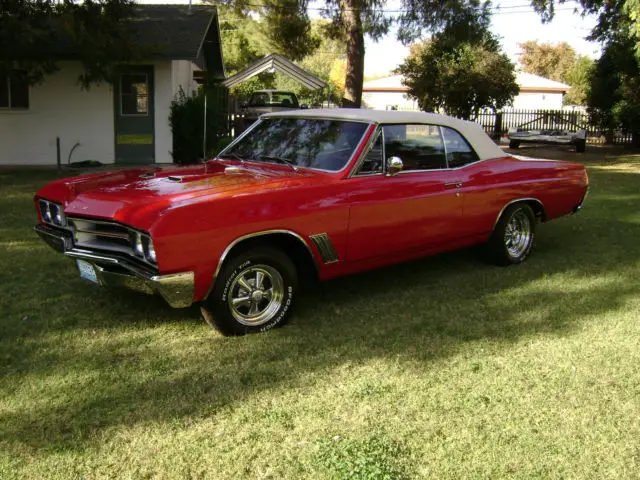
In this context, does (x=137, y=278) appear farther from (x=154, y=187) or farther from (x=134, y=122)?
(x=134, y=122)

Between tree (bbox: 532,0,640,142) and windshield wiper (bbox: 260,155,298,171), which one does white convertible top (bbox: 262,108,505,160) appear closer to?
windshield wiper (bbox: 260,155,298,171)

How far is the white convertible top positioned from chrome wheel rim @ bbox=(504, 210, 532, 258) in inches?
27.2

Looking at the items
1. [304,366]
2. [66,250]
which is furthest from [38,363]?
[304,366]

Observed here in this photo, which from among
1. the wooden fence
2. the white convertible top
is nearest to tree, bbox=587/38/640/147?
the wooden fence

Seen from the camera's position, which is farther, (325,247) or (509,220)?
(509,220)

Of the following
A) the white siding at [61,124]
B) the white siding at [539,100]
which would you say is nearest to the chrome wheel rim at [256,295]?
the white siding at [61,124]

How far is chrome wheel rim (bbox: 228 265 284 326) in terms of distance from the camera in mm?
4449

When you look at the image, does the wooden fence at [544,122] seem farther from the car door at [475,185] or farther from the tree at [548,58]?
the tree at [548,58]

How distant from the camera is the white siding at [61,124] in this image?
15.7 meters

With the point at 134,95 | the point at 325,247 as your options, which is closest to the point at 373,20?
the point at 134,95

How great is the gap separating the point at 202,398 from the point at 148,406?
11.8 inches

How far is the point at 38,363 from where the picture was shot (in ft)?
13.4

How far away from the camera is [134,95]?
16.0m

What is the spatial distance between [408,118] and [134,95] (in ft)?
39.1
